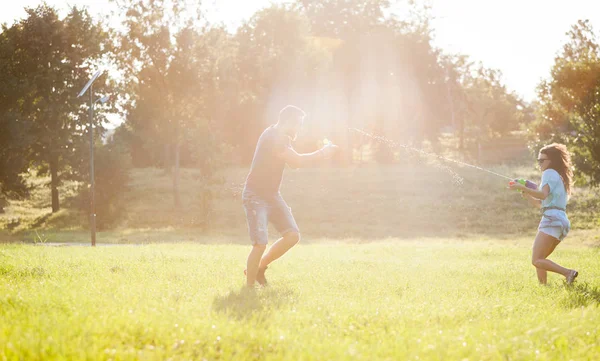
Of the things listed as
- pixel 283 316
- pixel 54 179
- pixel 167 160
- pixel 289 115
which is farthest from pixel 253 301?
pixel 167 160

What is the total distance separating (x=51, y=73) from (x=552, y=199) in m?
32.3

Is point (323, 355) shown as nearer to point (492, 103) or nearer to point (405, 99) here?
point (405, 99)

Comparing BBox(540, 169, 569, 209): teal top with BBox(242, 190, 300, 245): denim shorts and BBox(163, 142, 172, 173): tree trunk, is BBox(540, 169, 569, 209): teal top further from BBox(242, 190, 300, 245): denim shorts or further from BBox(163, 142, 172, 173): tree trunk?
BBox(163, 142, 172, 173): tree trunk

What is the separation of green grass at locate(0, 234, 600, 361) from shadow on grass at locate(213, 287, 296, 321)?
0.02 metres

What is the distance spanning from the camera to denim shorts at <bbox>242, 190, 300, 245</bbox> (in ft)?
26.7

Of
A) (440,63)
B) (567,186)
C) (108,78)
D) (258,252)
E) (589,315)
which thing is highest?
(440,63)

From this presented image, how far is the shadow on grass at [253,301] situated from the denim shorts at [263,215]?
68 centimetres

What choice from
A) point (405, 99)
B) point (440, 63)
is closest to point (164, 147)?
point (405, 99)

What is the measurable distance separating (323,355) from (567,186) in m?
6.05

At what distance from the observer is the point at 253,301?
7133 mm

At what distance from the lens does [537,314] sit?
7.08 m

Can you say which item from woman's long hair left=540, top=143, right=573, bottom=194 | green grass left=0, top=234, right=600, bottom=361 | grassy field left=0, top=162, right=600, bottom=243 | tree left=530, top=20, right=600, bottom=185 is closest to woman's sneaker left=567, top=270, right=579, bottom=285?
green grass left=0, top=234, right=600, bottom=361

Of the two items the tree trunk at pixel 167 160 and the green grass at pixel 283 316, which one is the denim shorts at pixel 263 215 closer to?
the green grass at pixel 283 316

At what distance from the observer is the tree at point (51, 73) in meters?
35.2
